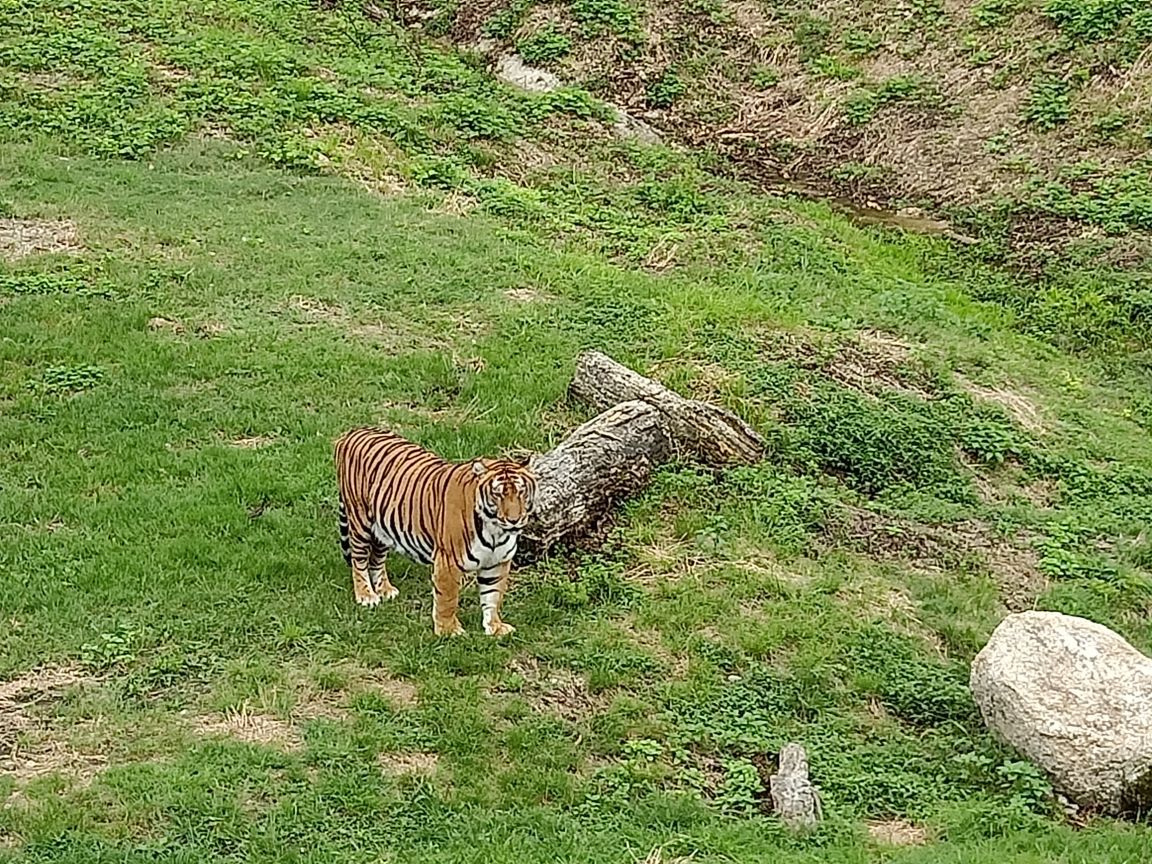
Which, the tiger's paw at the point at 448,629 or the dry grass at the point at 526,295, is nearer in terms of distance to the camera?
the tiger's paw at the point at 448,629

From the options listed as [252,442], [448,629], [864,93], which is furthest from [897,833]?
[864,93]

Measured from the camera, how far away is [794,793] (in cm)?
569

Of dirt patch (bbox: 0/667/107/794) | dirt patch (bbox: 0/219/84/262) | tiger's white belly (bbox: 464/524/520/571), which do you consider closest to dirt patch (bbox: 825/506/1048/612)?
tiger's white belly (bbox: 464/524/520/571)

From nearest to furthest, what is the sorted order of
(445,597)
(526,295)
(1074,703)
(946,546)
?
(1074,703)
(445,597)
(946,546)
(526,295)

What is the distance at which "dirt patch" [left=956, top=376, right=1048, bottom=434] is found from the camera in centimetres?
996

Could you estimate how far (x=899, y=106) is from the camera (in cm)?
1611

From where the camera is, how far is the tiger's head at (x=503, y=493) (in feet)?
21.0

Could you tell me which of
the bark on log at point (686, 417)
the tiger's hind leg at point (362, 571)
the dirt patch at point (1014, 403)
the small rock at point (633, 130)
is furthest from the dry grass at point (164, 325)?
the small rock at point (633, 130)

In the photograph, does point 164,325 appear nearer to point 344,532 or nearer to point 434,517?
point 344,532

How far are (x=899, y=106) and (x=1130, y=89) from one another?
234 cm

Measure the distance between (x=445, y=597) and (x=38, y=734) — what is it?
70.3 inches

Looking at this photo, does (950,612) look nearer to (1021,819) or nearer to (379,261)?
(1021,819)

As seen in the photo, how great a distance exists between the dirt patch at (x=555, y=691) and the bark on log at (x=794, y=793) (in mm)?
930

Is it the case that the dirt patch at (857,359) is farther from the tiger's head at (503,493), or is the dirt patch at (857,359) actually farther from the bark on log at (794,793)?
the bark on log at (794,793)
